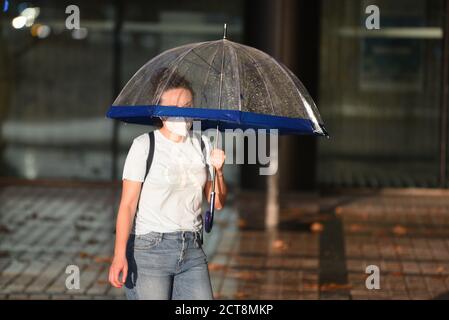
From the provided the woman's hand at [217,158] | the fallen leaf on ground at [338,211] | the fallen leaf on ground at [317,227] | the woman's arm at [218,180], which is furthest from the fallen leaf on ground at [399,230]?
the woman's hand at [217,158]

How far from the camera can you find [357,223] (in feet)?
41.3

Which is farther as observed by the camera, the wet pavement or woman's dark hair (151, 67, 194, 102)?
the wet pavement

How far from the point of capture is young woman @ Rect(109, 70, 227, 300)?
5695 millimetres

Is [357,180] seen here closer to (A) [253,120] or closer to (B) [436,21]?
(B) [436,21]

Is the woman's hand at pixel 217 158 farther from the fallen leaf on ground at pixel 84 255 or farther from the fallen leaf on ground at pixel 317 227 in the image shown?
the fallen leaf on ground at pixel 317 227

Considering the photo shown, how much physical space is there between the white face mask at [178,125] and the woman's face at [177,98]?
0.29 feet

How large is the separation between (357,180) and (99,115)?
356 cm

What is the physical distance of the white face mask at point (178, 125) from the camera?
5.75m

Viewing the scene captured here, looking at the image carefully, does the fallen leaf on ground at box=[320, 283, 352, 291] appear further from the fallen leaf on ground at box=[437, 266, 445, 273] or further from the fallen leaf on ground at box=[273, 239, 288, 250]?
the fallen leaf on ground at box=[273, 239, 288, 250]

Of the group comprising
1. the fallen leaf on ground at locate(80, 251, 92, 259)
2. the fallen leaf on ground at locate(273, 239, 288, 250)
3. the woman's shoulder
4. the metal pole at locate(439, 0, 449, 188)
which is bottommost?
the fallen leaf on ground at locate(273, 239, 288, 250)

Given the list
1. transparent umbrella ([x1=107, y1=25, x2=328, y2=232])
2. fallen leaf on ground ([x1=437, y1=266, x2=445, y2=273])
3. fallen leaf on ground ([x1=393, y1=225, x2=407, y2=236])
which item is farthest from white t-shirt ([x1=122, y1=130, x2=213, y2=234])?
fallen leaf on ground ([x1=393, y1=225, x2=407, y2=236])

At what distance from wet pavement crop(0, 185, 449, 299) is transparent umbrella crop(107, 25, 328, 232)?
3171 mm

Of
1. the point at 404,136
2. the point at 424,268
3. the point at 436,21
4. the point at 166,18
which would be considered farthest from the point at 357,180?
the point at 424,268
